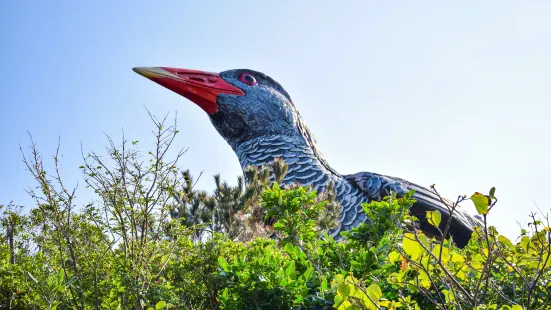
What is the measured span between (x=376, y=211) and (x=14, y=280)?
9.72 feet

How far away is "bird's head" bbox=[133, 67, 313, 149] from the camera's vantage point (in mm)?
7148

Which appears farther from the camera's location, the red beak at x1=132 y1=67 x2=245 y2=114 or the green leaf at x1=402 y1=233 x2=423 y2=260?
the red beak at x1=132 y1=67 x2=245 y2=114

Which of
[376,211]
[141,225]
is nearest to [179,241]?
[141,225]

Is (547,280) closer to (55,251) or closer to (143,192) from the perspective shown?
(143,192)

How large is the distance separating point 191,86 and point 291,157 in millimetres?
1665

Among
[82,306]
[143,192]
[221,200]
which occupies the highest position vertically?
[221,200]

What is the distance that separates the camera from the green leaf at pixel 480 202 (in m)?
1.51

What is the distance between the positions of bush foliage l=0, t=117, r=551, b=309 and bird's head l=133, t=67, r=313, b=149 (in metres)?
2.74

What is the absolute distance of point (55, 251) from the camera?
4.33m

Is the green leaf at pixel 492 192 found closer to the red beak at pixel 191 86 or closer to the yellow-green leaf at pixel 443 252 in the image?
the yellow-green leaf at pixel 443 252

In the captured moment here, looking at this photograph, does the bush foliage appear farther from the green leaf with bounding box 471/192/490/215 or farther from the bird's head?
the bird's head

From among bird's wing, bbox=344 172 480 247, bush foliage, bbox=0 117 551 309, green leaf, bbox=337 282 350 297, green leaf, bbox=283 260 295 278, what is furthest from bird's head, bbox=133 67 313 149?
green leaf, bbox=337 282 350 297

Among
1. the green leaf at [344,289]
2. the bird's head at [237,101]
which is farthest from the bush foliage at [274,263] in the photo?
the bird's head at [237,101]

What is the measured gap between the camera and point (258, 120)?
7133mm
